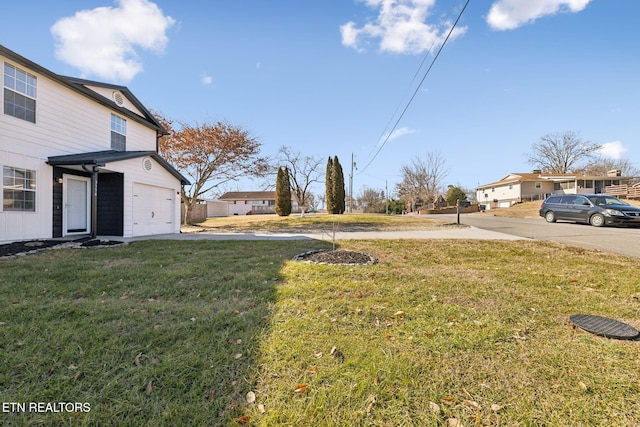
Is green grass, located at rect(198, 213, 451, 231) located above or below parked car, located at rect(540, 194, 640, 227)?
below

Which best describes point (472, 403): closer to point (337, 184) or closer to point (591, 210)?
point (591, 210)

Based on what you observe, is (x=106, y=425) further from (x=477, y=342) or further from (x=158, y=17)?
(x=158, y=17)

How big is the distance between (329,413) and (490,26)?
9.36 meters

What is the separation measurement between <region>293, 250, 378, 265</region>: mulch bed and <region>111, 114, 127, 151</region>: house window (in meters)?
9.61

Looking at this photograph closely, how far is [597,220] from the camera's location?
13055 mm

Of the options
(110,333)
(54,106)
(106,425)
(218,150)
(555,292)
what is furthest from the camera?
(218,150)

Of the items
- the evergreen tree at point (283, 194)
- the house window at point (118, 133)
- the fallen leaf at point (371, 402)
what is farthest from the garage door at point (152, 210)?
the fallen leaf at point (371, 402)

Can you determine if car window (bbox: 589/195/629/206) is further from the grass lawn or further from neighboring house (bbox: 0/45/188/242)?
neighboring house (bbox: 0/45/188/242)

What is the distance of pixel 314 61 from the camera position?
11.1 meters

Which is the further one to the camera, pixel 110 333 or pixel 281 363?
pixel 110 333

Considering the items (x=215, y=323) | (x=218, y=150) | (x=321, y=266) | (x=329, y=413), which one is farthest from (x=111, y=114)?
(x=329, y=413)

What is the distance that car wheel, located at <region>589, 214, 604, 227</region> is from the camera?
12850 millimetres

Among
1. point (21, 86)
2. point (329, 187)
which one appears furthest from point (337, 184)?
point (21, 86)

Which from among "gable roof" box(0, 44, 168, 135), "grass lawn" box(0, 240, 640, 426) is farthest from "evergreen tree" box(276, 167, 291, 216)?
"grass lawn" box(0, 240, 640, 426)
